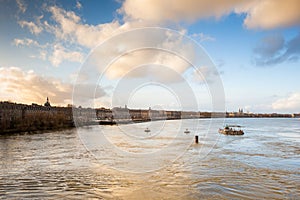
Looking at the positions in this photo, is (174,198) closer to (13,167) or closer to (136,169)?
(136,169)

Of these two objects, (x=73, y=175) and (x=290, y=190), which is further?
(x=73, y=175)

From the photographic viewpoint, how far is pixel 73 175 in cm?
1571

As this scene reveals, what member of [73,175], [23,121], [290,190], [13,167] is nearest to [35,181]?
[73,175]

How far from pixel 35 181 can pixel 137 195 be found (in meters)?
6.37

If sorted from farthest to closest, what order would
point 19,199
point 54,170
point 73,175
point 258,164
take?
point 258,164 < point 54,170 < point 73,175 < point 19,199

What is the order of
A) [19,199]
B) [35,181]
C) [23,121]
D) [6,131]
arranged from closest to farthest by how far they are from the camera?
1. [19,199]
2. [35,181]
3. [6,131]
4. [23,121]

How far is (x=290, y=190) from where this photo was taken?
12.8 meters

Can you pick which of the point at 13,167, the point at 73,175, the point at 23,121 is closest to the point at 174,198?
the point at 73,175

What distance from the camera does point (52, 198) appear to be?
11.2m

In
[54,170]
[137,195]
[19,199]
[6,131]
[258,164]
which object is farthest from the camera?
[6,131]

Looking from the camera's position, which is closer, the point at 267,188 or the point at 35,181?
the point at 267,188

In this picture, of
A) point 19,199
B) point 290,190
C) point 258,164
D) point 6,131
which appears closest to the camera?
point 19,199

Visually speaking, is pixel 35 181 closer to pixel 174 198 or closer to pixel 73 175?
pixel 73 175

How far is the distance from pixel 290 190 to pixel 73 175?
12405 millimetres
